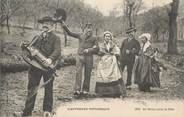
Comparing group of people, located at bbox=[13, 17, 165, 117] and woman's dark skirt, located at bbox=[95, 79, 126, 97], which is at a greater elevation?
group of people, located at bbox=[13, 17, 165, 117]

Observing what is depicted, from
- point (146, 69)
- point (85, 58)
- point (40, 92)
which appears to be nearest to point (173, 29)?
point (146, 69)

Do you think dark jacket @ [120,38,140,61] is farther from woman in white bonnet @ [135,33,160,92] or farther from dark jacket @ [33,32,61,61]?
dark jacket @ [33,32,61,61]

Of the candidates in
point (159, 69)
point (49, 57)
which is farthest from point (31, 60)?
point (159, 69)

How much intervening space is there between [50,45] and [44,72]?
0.21 meters

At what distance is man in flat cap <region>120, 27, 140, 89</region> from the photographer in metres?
3.44

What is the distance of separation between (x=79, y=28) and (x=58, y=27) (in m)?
0.17

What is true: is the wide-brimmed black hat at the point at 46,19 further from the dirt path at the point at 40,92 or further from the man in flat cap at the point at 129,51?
the man in flat cap at the point at 129,51

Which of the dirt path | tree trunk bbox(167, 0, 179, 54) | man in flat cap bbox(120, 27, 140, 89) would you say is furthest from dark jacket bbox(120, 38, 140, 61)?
tree trunk bbox(167, 0, 179, 54)

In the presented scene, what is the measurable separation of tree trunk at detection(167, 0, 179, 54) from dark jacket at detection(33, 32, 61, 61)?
93cm

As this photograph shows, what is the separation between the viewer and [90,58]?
3.39 metres

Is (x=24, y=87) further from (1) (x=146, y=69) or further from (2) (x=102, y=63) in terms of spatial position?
(1) (x=146, y=69)

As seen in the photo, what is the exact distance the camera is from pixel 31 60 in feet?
10.8

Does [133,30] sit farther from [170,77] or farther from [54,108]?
[54,108]

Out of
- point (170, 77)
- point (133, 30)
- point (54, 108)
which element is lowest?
point (54, 108)
